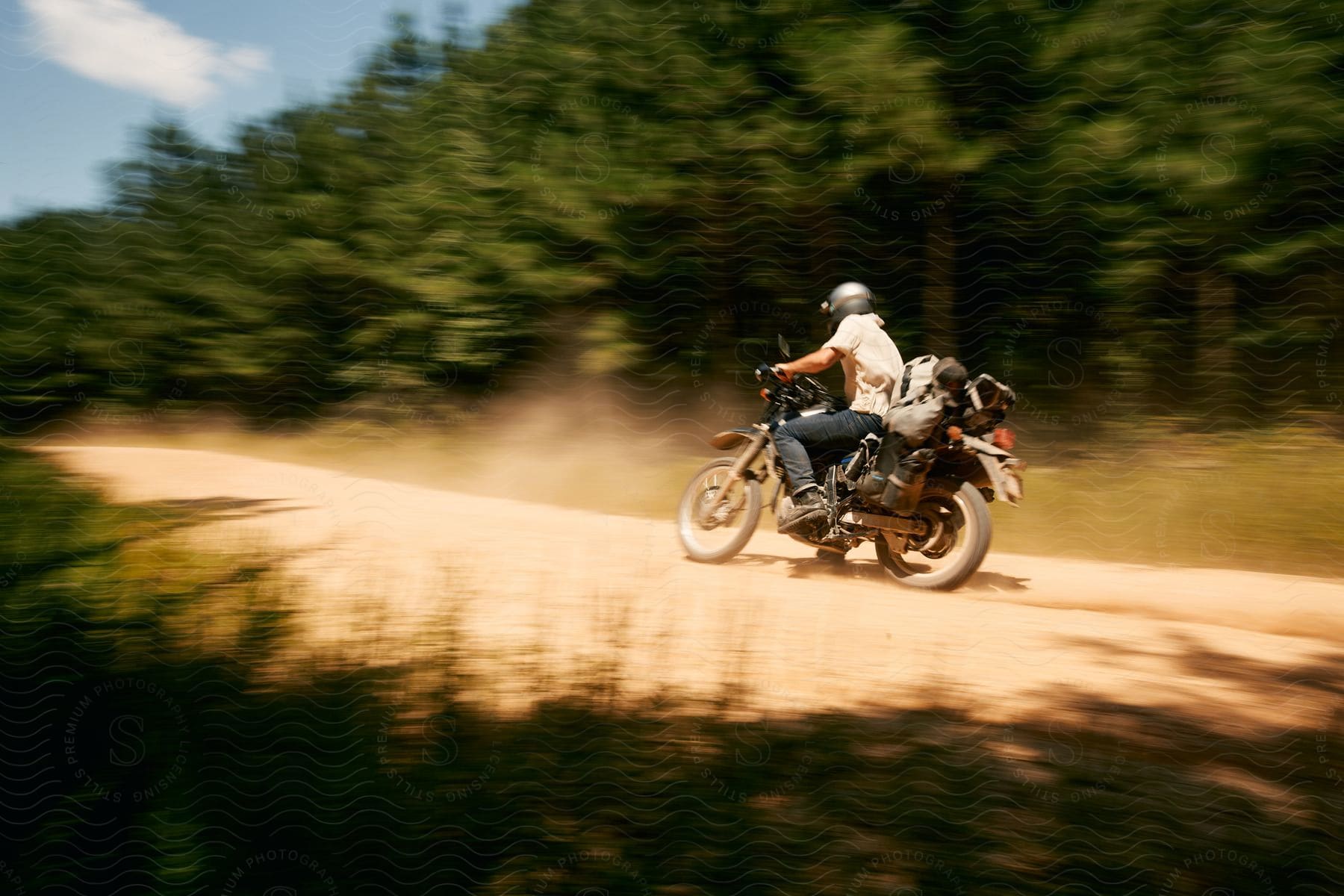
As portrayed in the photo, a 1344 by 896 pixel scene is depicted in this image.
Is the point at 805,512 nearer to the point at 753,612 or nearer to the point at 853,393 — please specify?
the point at 853,393

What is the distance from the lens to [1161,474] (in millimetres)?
8234

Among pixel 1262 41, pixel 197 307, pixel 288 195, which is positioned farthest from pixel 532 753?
pixel 1262 41

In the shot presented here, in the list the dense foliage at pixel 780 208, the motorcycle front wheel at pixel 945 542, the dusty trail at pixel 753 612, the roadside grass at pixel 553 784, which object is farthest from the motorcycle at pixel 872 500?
the dense foliage at pixel 780 208

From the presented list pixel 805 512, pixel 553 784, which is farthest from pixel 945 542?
pixel 553 784

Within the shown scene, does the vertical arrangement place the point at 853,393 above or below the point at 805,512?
above

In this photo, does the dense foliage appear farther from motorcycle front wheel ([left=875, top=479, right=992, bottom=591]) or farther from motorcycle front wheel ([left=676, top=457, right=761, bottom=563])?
motorcycle front wheel ([left=875, top=479, right=992, bottom=591])

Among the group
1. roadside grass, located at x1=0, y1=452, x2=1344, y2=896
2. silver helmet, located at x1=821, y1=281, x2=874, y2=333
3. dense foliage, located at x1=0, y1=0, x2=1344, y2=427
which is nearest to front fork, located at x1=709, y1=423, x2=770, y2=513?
silver helmet, located at x1=821, y1=281, x2=874, y2=333

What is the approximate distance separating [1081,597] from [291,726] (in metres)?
4.53

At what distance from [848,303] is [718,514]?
1617 millimetres

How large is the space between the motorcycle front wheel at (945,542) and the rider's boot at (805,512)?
40 centimetres

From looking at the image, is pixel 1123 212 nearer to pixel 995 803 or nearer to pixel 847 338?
pixel 847 338

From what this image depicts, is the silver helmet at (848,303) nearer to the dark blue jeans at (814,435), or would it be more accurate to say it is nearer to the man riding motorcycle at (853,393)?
the man riding motorcycle at (853,393)

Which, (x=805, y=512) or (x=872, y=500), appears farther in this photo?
(x=805, y=512)

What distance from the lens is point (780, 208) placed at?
995 cm
